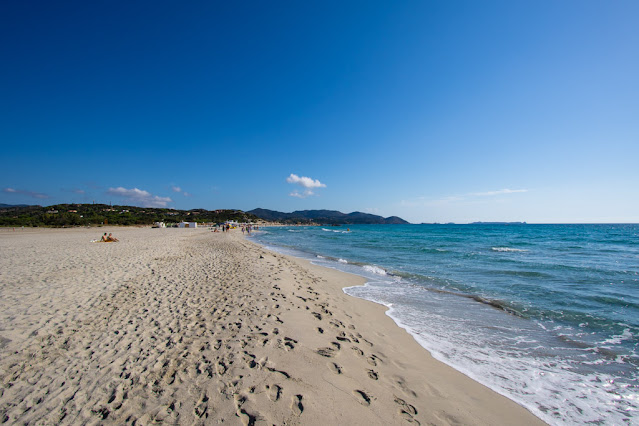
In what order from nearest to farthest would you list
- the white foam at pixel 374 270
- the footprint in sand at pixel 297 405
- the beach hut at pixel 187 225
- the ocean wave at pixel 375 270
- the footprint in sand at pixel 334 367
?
the footprint in sand at pixel 297 405
the footprint in sand at pixel 334 367
the ocean wave at pixel 375 270
the white foam at pixel 374 270
the beach hut at pixel 187 225

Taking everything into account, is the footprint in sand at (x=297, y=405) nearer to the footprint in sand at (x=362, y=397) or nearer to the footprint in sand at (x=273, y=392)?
the footprint in sand at (x=273, y=392)

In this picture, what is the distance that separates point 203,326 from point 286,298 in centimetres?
249

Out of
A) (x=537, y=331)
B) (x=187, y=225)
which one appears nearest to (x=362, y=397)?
(x=537, y=331)

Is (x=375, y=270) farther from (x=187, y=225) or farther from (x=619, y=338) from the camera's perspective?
(x=187, y=225)

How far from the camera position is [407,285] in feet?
34.7

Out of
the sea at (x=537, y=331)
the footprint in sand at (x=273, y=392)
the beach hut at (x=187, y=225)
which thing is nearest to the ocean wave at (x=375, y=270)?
the sea at (x=537, y=331)

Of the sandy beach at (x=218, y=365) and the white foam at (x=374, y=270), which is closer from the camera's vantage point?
the sandy beach at (x=218, y=365)

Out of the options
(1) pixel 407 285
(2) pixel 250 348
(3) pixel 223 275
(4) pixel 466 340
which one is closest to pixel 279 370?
(2) pixel 250 348

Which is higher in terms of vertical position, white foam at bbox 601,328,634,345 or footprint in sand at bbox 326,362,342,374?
footprint in sand at bbox 326,362,342,374

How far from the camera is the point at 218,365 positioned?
3770 mm

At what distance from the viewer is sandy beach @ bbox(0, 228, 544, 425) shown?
9.64ft

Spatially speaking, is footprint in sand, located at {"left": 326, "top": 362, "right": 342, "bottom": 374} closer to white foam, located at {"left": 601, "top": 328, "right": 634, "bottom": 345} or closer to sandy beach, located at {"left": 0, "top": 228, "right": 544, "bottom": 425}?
sandy beach, located at {"left": 0, "top": 228, "right": 544, "bottom": 425}

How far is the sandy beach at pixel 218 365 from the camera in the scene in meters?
2.94

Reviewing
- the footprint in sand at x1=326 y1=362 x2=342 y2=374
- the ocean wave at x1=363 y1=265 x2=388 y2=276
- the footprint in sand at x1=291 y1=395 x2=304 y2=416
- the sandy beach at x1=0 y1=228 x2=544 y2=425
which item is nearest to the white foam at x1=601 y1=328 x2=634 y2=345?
the sandy beach at x1=0 y1=228 x2=544 y2=425
